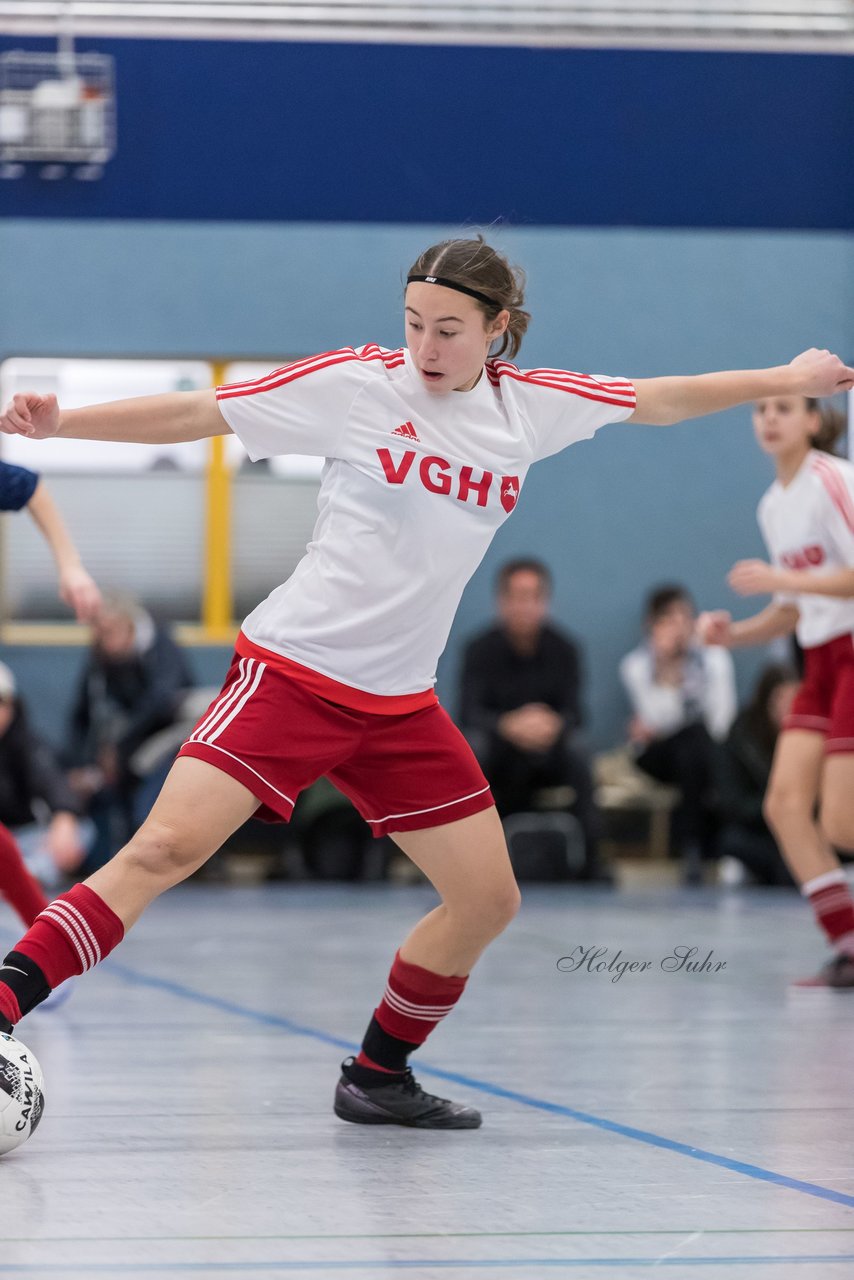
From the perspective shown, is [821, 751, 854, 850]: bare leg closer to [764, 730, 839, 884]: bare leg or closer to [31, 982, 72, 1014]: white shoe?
[764, 730, 839, 884]: bare leg

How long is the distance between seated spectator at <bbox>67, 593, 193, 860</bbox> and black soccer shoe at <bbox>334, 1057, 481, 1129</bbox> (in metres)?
5.89

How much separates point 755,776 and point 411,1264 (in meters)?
7.00

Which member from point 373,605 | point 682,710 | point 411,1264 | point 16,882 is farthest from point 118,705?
point 411,1264

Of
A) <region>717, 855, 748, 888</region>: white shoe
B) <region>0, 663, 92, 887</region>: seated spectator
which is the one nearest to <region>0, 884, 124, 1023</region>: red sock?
<region>0, 663, 92, 887</region>: seated spectator

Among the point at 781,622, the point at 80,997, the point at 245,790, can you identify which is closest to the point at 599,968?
the point at 781,622

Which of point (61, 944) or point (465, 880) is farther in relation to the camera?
point (465, 880)

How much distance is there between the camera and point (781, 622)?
560cm

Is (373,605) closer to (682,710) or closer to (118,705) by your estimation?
(118,705)

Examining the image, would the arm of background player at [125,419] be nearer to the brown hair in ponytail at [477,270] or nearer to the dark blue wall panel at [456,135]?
the brown hair in ponytail at [477,270]

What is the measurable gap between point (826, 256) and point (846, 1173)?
28.4ft

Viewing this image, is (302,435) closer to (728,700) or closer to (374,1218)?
(374,1218)

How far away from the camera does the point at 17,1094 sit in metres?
3.08

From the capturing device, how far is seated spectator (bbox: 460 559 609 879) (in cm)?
929

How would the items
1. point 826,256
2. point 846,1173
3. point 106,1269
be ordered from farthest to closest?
point 826,256 < point 846,1173 < point 106,1269
